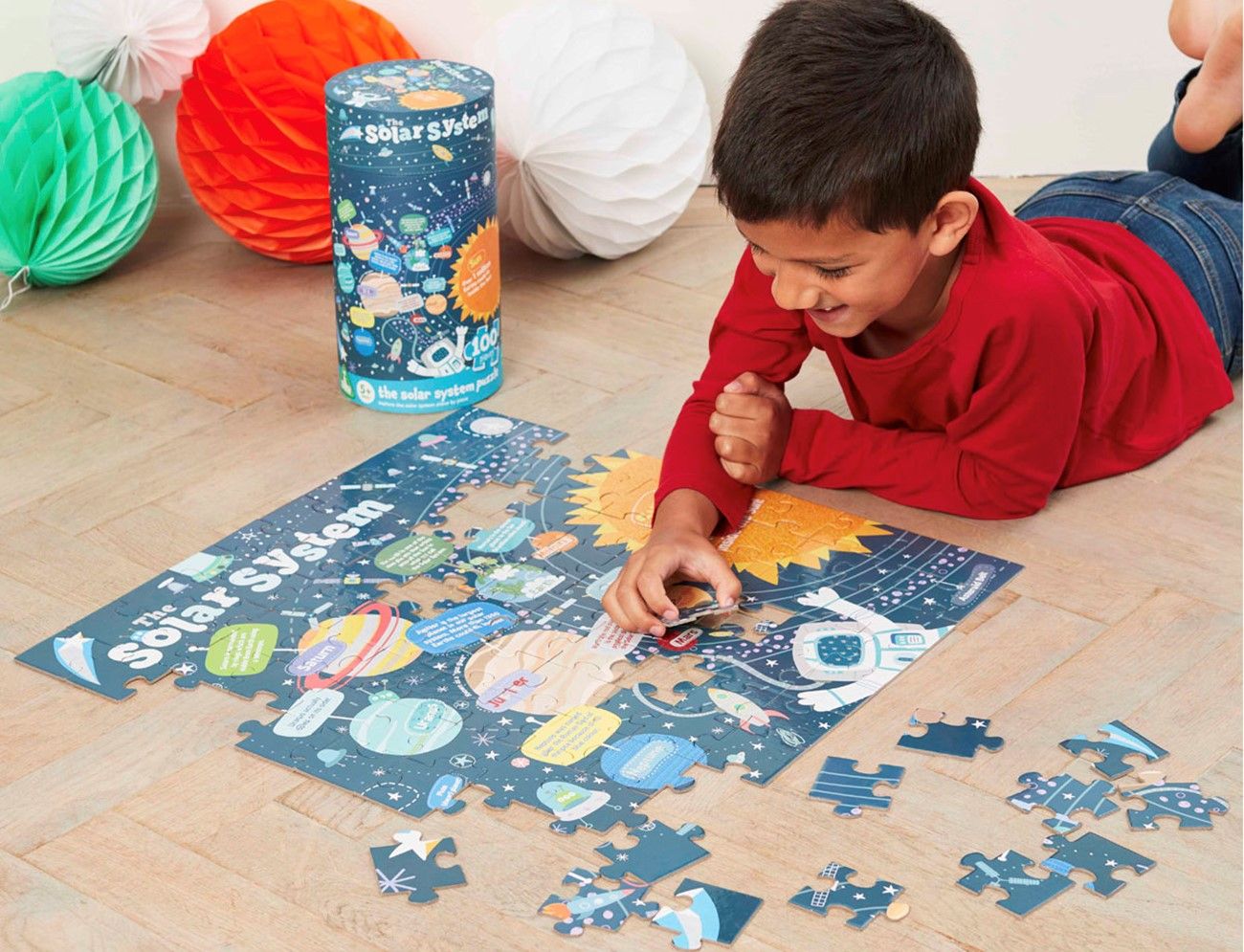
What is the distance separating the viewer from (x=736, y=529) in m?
1.44

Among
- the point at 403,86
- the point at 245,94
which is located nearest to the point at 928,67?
the point at 403,86

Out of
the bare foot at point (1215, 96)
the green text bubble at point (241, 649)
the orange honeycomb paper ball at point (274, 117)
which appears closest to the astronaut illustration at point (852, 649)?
the green text bubble at point (241, 649)

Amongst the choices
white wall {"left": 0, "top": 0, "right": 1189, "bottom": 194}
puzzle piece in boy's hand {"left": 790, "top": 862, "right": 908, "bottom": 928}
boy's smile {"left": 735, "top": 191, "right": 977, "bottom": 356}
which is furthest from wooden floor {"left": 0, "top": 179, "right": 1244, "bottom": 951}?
white wall {"left": 0, "top": 0, "right": 1189, "bottom": 194}

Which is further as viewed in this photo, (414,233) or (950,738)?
(414,233)

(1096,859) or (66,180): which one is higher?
(66,180)

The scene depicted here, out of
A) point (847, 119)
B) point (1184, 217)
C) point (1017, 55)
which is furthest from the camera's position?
point (1017, 55)

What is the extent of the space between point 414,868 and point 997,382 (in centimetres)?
68

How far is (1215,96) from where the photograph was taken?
1728 mm

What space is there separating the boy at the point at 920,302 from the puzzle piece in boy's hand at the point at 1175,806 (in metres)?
0.36

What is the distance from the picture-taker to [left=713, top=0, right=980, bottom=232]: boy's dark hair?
1.20 m

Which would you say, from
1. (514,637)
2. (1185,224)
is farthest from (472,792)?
(1185,224)

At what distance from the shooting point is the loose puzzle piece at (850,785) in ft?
3.55

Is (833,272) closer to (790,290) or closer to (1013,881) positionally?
(790,290)

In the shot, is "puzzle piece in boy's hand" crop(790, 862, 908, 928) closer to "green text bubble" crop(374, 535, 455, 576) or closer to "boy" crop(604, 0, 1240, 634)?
"boy" crop(604, 0, 1240, 634)
